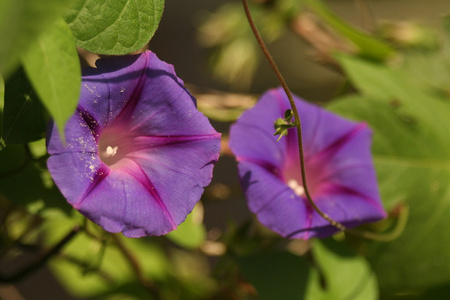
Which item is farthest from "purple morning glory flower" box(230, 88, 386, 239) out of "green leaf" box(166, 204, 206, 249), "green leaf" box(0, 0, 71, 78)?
"green leaf" box(0, 0, 71, 78)

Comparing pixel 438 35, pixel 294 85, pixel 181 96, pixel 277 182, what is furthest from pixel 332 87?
pixel 181 96

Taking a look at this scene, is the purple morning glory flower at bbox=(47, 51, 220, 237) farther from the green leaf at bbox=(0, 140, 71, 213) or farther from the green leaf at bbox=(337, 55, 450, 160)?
the green leaf at bbox=(337, 55, 450, 160)

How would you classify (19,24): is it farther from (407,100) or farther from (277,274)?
(407,100)

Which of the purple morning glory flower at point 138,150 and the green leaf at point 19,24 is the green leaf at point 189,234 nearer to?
the purple morning glory flower at point 138,150

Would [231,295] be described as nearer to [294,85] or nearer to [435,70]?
[435,70]

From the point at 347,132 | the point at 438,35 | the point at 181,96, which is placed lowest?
the point at 438,35

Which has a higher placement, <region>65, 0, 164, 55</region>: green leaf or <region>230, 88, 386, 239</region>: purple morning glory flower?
<region>65, 0, 164, 55</region>: green leaf
